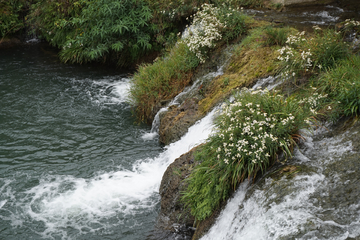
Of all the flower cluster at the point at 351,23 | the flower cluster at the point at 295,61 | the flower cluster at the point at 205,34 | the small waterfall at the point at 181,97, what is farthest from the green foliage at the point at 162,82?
the flower cluster at the point at 351,23

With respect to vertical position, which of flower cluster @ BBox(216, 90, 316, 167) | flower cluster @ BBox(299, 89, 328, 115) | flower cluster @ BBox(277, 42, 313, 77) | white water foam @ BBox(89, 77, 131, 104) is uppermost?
flower cluster @ BBox(277, 42, 313, 77)

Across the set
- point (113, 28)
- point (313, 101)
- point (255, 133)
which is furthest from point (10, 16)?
point (313, 101)

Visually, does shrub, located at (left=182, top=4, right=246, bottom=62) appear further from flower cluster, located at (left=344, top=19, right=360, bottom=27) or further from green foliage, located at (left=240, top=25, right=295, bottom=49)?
flower cluster, located at (left=344, top=19, right=360, bottom=27)

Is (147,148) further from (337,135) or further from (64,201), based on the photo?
(337,135)

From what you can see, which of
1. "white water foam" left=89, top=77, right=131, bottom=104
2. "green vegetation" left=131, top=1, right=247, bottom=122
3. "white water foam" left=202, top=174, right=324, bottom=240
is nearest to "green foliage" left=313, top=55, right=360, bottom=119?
"white water foam" left=202, top=174, right=324, bottom=240

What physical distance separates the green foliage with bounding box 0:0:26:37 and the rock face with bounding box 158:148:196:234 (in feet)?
38.5

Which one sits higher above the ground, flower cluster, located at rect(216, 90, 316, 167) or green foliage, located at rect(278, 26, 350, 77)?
green foliage, located at rect(278, 26, 350, 77)

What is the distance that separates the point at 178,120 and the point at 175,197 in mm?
2318

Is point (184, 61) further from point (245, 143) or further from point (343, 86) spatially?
point (245, 143)

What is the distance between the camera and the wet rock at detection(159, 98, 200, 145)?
7.23m

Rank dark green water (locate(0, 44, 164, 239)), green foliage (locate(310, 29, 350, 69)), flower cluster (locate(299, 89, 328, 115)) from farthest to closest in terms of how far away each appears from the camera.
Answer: green foliage (locate(310, 29, 350, 69)) → dark green water (locate(0, 44, 164, 239)) → flower cluster (locate(299, 89, 328, 115))

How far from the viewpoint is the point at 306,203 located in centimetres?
375

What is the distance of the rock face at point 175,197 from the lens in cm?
535

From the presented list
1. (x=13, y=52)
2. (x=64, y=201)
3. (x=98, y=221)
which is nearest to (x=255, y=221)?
(x=98, y=221)
